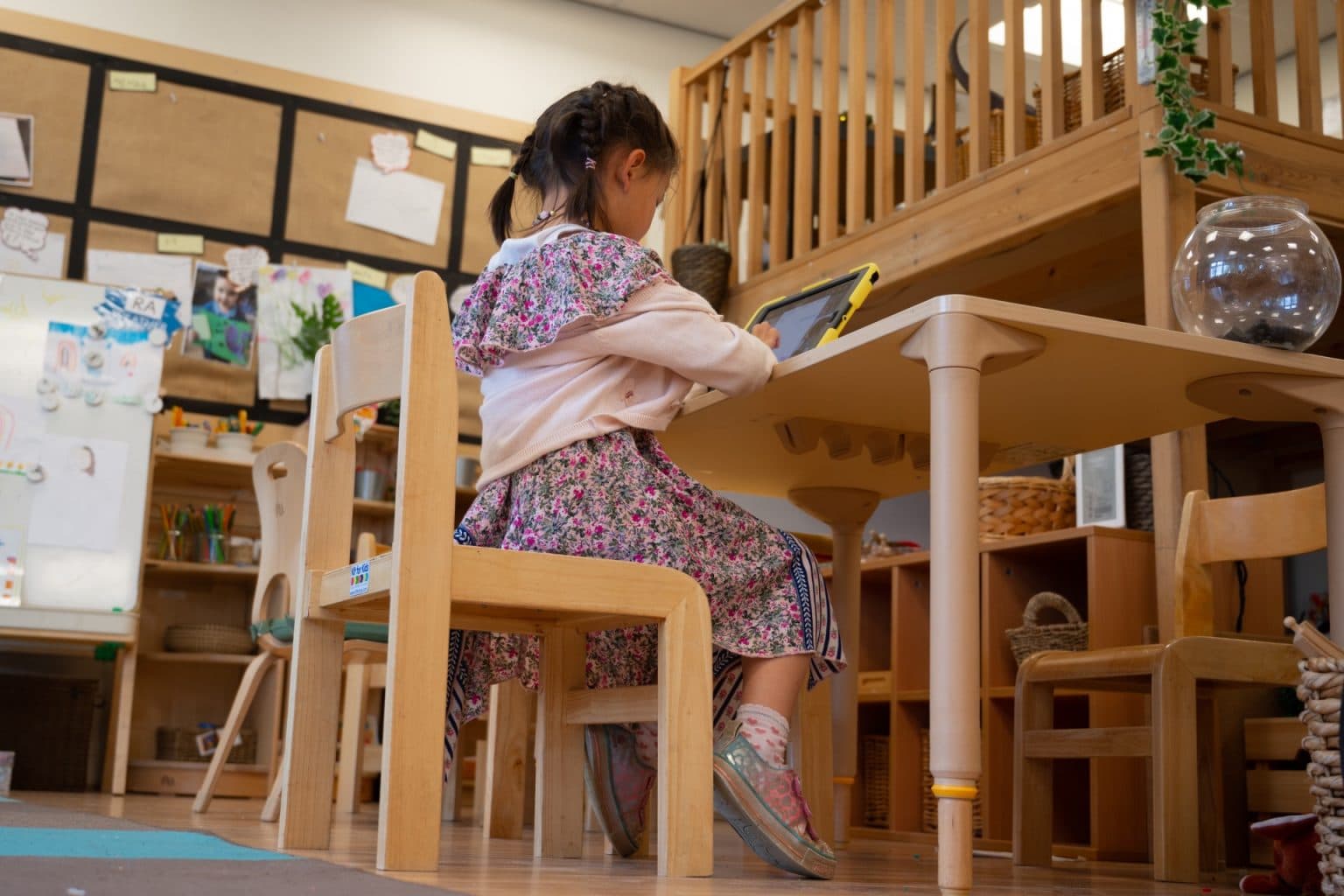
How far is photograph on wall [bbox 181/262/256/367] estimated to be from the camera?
16.7 feet

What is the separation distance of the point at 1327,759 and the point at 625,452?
87 centimetres

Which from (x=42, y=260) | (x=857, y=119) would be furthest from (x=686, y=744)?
(x=42, y=260)

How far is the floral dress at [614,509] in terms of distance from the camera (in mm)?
1758

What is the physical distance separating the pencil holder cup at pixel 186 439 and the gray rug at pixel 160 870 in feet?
9.45

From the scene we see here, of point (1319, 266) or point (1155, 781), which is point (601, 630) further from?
point (1319, 266)

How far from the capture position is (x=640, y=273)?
Answer: 1771mm

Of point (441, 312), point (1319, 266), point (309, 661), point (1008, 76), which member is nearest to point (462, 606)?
point (309, 661)

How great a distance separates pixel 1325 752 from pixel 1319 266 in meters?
0.63

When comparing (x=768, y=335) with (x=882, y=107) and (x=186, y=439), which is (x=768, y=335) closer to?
(x=882, y=107)

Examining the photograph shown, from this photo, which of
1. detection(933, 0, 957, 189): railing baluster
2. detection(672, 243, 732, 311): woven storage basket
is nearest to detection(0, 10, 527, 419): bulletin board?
detection(672, 243, 732, 311): woven storage basket

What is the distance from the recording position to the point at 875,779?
4.08 m

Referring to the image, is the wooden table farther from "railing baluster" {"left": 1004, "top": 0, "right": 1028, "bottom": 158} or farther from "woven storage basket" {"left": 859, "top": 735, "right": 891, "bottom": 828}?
"woven storage basket" {"left": 859, "top": 735, "right": 891, "bottom": 828}

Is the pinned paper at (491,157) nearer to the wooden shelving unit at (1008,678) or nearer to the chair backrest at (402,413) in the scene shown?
the wooden shelving unit at (1008,678)

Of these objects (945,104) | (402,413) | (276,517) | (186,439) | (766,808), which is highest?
(945,104)
